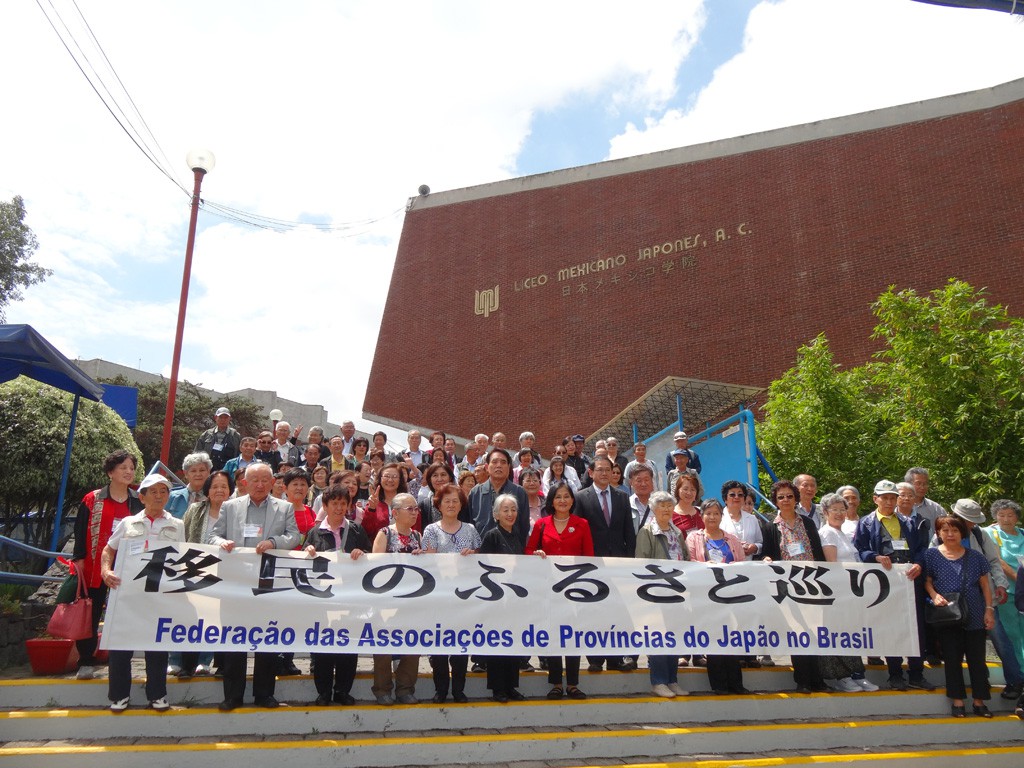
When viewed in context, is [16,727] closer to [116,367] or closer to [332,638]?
[332,638]

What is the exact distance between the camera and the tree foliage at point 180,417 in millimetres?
34094

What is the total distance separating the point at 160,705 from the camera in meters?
5.13

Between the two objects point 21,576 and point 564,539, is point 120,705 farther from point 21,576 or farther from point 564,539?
point 564,539

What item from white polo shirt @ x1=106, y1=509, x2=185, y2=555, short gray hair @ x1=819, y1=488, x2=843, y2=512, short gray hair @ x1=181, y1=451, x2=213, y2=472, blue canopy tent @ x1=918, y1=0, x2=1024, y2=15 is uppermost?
blue canopy tent @ x1=918, y1=0, x2=1024, y2=15

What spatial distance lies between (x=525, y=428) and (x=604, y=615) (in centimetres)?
2000

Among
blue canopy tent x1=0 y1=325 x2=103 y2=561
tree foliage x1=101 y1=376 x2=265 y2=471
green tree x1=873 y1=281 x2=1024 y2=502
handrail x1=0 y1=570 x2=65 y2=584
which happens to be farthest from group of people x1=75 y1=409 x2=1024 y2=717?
tree foliage x1=101 y1=376 x2=265 y2=471

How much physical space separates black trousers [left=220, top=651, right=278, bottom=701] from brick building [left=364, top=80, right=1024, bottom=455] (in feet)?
60.9

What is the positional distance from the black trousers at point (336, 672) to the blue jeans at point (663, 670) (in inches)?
96.7

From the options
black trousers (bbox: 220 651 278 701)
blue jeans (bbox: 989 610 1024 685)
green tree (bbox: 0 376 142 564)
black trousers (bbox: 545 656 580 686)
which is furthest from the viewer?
green tree (bbox: 0 376 142 564)

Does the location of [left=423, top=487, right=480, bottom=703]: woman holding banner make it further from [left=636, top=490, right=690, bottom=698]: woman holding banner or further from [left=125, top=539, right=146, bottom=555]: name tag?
[left=125, top=539, right=146, bottom=555]: name tag

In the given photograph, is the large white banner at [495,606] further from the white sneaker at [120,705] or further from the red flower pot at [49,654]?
the red flower pot at [49,654]

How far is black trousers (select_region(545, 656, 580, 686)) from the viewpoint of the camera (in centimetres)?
592

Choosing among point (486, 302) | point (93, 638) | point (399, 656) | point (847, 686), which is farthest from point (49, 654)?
point (486, 302)

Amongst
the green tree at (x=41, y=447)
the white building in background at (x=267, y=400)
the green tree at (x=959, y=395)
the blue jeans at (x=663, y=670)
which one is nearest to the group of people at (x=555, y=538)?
the blue jeans at (x=663, y=670)
